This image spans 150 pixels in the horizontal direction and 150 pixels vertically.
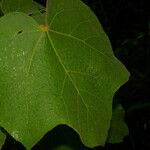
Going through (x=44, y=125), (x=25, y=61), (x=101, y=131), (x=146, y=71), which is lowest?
(x=146, y=71)

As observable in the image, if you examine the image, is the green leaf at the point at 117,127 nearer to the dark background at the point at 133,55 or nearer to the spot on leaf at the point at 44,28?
the dark background at the point at 133,55

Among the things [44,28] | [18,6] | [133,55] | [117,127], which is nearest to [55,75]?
[44,28]

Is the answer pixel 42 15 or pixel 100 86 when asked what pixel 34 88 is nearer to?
pixel 100 86

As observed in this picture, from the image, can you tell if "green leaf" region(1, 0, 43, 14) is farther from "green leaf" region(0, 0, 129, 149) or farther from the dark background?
the dark background

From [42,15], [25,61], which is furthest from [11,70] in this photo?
[42,15]

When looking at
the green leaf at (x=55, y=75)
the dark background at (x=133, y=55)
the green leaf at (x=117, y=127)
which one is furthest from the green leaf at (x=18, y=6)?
the dark background at (x=133, y=55)

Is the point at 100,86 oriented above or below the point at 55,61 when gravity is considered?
below

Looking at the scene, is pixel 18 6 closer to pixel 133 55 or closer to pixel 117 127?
pixel 117 127
